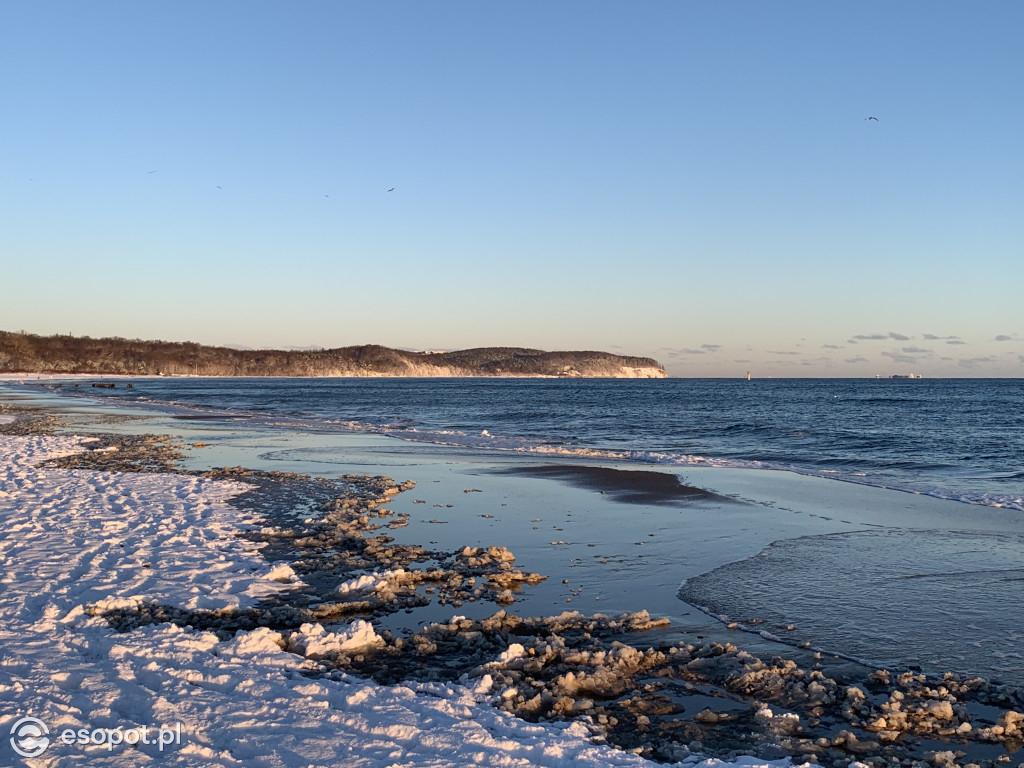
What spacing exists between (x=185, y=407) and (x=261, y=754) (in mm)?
57197

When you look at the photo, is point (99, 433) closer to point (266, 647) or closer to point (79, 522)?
point (79, 522)

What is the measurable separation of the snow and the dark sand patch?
9.76 meters

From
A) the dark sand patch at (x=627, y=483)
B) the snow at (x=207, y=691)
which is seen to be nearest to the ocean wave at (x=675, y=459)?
the dark sand patch at (x=627, y=483)

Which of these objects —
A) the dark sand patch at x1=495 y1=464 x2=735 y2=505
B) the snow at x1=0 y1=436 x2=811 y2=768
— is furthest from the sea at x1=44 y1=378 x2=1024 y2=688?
the snow at x1=0 y1=436 x2=811 y2=768

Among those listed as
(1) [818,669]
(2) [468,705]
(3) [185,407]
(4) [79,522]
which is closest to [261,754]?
(2) [468,705]

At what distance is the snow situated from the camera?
5105 millimetres

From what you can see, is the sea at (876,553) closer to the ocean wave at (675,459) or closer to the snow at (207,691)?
the ocean wave at (675,459)

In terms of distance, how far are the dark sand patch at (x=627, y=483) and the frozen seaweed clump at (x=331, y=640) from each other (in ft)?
32.7

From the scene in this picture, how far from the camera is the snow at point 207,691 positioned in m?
5.11

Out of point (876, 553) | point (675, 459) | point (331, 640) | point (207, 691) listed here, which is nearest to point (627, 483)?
point (675, 459)

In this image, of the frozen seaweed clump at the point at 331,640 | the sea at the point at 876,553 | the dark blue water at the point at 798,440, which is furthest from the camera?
the dark blue water at the point at 798,440

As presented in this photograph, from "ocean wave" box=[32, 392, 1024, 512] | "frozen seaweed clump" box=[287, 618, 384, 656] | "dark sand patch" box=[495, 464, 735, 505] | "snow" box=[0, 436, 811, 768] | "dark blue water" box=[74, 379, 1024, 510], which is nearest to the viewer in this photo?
"snow" box=[0, 436, 811, 768]

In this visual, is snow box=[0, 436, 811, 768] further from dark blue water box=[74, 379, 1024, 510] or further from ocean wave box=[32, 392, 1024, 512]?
dark blue water box=[74, 379, 1024, 510]

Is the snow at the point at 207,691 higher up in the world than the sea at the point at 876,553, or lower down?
higher up
